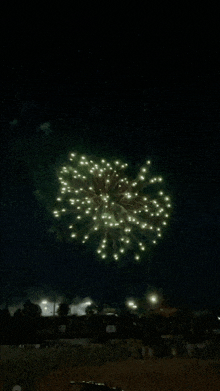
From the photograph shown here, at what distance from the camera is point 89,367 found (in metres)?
8.66

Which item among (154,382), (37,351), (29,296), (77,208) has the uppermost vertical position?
(29,296)

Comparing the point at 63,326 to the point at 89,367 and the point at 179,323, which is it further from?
the point at 179,323

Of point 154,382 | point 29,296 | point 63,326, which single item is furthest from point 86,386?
point 29,296

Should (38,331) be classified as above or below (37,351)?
above

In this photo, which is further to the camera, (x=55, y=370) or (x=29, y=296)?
(x=29, y=296)

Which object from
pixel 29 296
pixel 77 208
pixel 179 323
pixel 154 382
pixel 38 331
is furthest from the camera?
pixel 29 296

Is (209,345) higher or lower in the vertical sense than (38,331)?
lower

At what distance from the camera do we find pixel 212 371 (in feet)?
27.2

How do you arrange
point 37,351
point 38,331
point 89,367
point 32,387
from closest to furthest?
point 32,387 → point 89,367 → point 37,351 → point 38,331

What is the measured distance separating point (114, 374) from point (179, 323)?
5.40 m

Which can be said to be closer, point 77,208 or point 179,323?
point 179,323

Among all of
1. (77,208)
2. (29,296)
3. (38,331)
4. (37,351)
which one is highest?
(29,296)

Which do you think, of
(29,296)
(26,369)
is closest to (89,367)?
(26,369)

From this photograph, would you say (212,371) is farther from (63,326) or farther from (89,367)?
(63,326)
